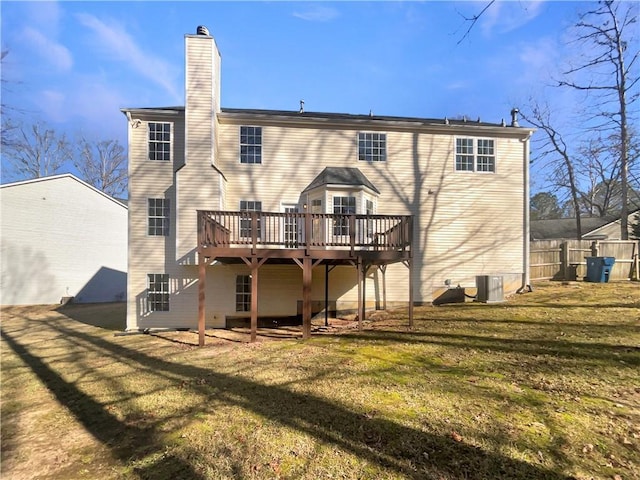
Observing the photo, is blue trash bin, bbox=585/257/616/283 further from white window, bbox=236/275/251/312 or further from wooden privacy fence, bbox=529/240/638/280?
white window, bbox=236/275/251/312

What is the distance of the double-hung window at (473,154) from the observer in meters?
13.7

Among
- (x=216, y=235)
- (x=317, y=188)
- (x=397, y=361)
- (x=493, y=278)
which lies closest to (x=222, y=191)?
(x=216, y=235)

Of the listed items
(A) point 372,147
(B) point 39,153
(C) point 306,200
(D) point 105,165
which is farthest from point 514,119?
(B) point 39,153

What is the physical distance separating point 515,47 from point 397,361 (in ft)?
32.7

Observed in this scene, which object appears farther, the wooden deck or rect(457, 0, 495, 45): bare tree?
the wooden deck

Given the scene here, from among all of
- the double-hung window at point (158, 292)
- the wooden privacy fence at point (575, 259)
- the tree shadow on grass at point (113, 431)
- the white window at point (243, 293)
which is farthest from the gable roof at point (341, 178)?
the tree shadow on grass at point (113, 431)

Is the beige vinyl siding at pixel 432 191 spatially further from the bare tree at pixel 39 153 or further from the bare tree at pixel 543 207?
the bare tree at pixel 543 207

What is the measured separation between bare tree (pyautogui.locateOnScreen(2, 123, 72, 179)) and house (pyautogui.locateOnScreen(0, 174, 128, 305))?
62.1 ft

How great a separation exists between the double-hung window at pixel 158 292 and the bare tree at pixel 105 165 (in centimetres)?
3066

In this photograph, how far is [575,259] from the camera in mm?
14961

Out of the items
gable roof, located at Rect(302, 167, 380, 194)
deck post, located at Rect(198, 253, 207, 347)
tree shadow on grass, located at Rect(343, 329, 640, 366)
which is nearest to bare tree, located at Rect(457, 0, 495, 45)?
tree shadow on grass, located at Rect(343, 329, 640, 366)

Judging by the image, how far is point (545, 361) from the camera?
636 centimetres

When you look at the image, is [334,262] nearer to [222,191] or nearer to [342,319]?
[342,319]

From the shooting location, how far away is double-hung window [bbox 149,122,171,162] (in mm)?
12234
